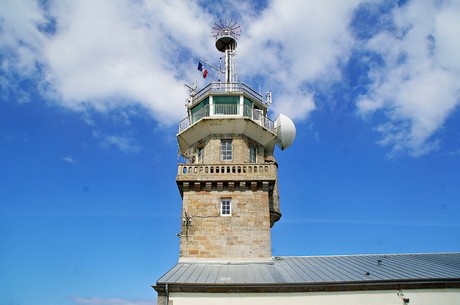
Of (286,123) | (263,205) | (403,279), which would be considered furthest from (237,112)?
(403,279)

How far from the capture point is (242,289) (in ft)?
53.7

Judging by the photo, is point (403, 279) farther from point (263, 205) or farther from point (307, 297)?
point (263, 205)

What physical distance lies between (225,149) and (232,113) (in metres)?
2.55

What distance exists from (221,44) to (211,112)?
307 inches

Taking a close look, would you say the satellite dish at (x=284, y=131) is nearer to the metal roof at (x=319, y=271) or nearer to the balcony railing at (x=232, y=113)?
the balcony railing at (x=232, y=113)

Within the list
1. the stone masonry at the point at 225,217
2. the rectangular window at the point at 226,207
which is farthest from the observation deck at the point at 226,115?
the rectangular window at the point at 226,207

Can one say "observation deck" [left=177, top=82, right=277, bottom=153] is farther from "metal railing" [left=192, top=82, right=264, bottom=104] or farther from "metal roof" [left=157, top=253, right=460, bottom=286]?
"metal roof" [left=157, top=253, right=460, bottom=286]

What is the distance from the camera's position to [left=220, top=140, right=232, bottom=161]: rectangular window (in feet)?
76.4

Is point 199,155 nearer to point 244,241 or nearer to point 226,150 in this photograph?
point 226,150

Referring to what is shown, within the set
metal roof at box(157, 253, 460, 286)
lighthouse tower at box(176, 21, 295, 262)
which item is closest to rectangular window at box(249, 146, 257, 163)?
lighthouse tower at box(176, 21, 295, 262)

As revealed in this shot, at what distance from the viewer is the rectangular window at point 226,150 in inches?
917

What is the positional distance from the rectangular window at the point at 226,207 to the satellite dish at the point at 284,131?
7.05m

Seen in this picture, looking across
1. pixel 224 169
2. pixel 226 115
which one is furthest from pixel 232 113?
pixel 224 169

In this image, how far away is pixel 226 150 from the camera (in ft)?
77.3
